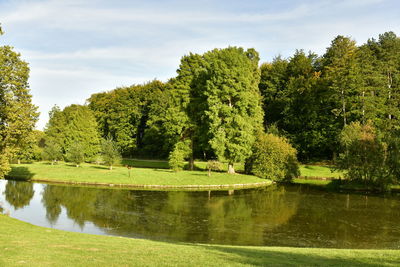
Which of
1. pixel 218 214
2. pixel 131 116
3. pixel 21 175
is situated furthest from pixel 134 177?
pixel 131 116

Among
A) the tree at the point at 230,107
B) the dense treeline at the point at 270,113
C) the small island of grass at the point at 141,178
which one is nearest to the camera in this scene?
the dense treeline at the point at 270,113

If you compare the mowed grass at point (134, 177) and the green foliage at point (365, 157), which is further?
the mowed grass at point (134, 177)

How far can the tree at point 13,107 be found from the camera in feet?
96.4

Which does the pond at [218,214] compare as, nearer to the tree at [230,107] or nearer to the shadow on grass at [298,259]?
the shadow on grass at [298,259]

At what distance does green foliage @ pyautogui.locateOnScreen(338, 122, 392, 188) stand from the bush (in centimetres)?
796

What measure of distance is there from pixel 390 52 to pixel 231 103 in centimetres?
3269

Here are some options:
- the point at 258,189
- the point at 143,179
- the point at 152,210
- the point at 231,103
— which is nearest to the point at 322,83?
the point at 231,103

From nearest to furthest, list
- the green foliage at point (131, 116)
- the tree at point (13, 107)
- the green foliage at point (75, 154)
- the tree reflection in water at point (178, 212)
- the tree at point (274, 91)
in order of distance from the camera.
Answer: the tree reflection in water at point (178, 212), the tree at point (13, 107), the green foliage at point (75, 154), the tree at point (274, 91), the green foliage at point (131, 116)

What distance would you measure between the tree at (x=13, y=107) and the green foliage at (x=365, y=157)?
3504 cm

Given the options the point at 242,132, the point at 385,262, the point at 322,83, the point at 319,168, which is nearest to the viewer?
the point at 385,262

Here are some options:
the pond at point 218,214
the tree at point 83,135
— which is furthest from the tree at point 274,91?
the tree at point 83,135

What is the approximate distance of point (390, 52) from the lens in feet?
193

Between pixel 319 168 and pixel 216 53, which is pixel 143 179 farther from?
pixel 319 168

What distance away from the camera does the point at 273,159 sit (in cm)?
4775
